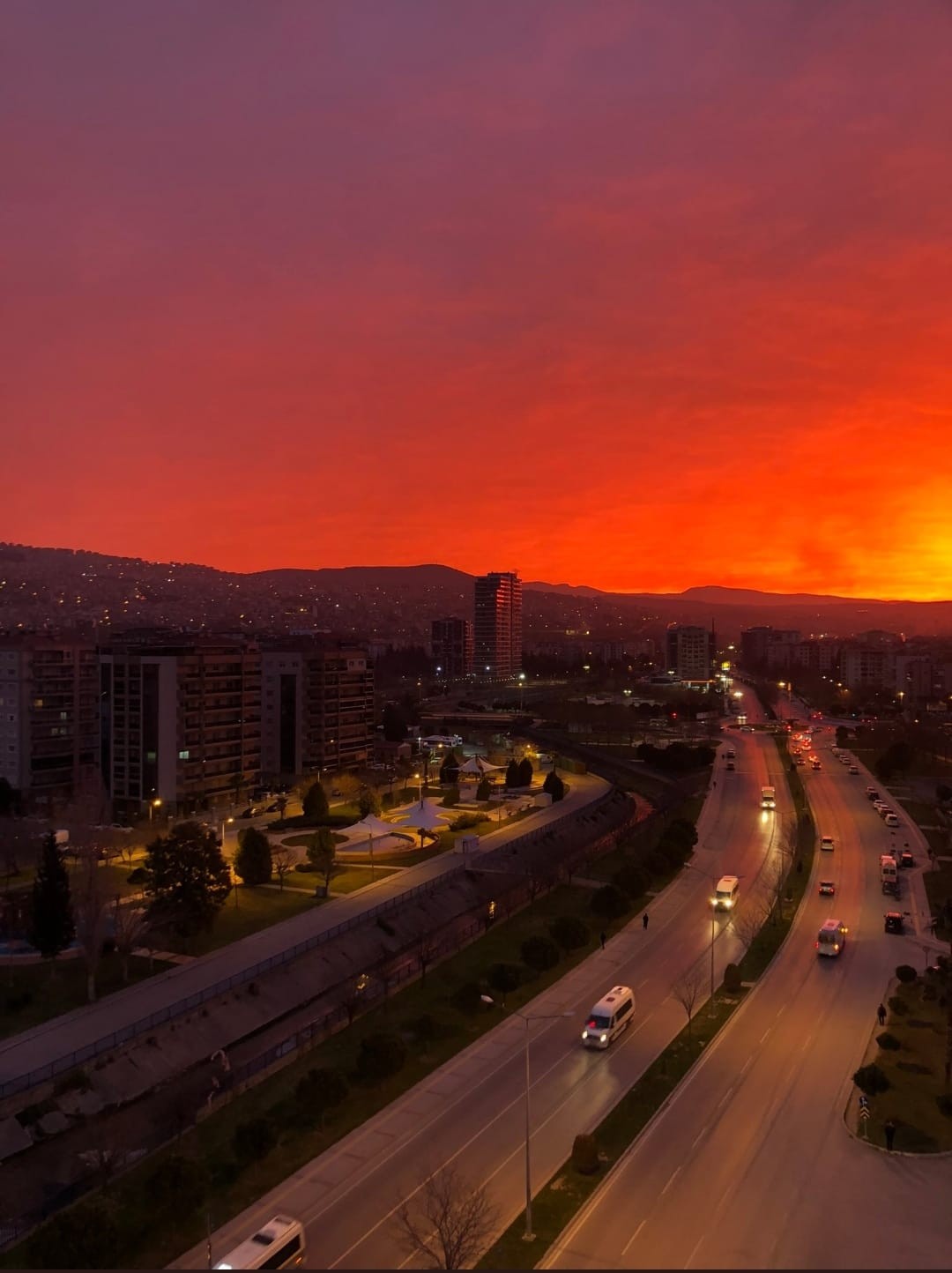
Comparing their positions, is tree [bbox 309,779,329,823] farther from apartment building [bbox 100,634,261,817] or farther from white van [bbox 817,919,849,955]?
white van [bbox 817,919,849,955]

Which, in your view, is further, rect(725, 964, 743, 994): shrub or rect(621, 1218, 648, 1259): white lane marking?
rect(725, 964, 743, 994): shrub

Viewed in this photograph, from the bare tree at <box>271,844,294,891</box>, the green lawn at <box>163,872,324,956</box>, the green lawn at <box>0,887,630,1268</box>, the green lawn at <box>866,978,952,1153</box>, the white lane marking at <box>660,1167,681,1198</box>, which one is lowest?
the green lawn at <box>0,887,630,1268</box>

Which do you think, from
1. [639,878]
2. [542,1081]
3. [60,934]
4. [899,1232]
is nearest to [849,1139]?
[899,1232]

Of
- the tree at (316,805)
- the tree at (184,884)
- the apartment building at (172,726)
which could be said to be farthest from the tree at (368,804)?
the tree at (184,884)

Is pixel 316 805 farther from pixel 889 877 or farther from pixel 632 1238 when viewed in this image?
pixel 632 1238

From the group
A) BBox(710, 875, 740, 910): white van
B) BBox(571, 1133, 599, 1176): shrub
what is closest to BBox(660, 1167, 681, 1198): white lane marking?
BBox(571, 1133, 599, 1176): shrub

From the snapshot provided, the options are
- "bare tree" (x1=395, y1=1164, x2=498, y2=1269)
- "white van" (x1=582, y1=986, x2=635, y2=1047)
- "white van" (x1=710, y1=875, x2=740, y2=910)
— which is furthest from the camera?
"white van" (x1=710, y1=875, x2=740, y2=910)

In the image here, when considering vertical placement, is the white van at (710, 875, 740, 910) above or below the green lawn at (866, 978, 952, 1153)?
above

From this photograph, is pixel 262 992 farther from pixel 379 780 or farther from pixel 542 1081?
pixel 379 780
